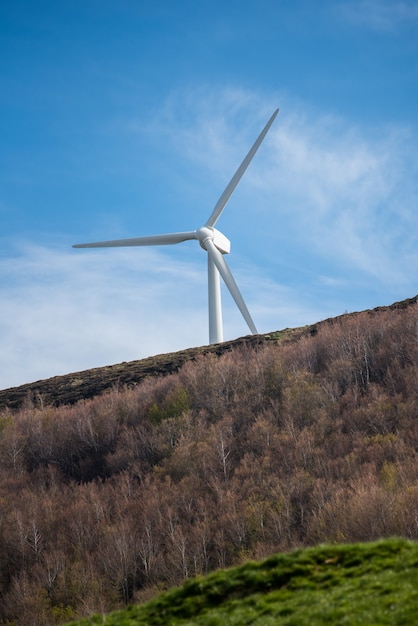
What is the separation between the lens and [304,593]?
18359 mm

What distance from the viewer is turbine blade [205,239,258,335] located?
8050 centimetres

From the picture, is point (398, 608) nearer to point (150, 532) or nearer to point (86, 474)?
point (150, 532)

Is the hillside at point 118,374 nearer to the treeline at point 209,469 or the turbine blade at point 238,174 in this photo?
the treeline at point 209,469

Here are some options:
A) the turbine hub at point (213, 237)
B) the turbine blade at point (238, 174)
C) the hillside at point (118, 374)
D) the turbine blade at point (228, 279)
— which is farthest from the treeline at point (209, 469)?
the turbine blade at point (238, 174)

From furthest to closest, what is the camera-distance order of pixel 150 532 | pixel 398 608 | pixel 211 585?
pixel 150 532
pixel 211 585
pixel 398 608

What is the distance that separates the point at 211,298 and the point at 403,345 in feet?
89.2

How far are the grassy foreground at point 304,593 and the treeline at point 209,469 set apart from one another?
2408 cm

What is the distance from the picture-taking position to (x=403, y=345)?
297 ft

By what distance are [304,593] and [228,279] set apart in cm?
6318

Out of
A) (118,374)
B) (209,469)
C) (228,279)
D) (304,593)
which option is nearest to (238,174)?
(228,279)

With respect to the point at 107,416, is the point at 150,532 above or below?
below

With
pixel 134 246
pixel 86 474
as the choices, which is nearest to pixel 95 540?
pixel 86 474

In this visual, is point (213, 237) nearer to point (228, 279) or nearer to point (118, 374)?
point (228, 279)

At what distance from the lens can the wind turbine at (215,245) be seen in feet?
261
